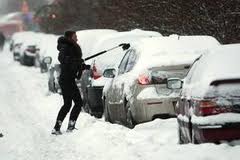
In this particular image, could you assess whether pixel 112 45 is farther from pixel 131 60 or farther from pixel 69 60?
pixel 131 60

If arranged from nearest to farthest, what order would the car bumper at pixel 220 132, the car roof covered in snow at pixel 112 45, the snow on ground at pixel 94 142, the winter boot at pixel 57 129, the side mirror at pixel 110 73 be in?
the car bumper at pixel 220 132
the snow on ground at pixel 94 142
the winter boot at pixel 57 129
the side mirror at pixel 110 73
the car roof covered in snow at pixel 112 45

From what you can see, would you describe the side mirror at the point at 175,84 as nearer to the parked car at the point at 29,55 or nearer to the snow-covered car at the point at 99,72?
the snow-covered car at the point at 99,72

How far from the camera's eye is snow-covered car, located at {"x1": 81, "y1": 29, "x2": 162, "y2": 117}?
51.3 ft

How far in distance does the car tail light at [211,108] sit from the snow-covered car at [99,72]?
23.1 feet

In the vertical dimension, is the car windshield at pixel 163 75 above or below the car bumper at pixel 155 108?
above

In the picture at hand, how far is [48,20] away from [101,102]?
3391 centimetres

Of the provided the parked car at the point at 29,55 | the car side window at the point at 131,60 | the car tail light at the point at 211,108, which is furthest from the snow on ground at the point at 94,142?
the parked car at the point at 29,55

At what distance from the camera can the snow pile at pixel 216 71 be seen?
26.2 feet

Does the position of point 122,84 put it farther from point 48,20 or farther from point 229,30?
point 48,20

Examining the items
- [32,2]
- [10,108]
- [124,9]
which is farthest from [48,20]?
[32,2]

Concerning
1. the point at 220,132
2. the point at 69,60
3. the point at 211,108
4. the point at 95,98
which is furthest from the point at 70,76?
the point at 220,132

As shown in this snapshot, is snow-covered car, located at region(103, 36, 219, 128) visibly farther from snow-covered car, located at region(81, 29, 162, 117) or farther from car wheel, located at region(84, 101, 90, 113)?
car wheel, located at region(84, 101, 90, 113)

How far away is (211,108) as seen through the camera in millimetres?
7961

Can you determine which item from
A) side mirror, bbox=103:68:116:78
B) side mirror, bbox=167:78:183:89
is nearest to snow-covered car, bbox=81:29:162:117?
side mirror, bbox=103:68:116:78
